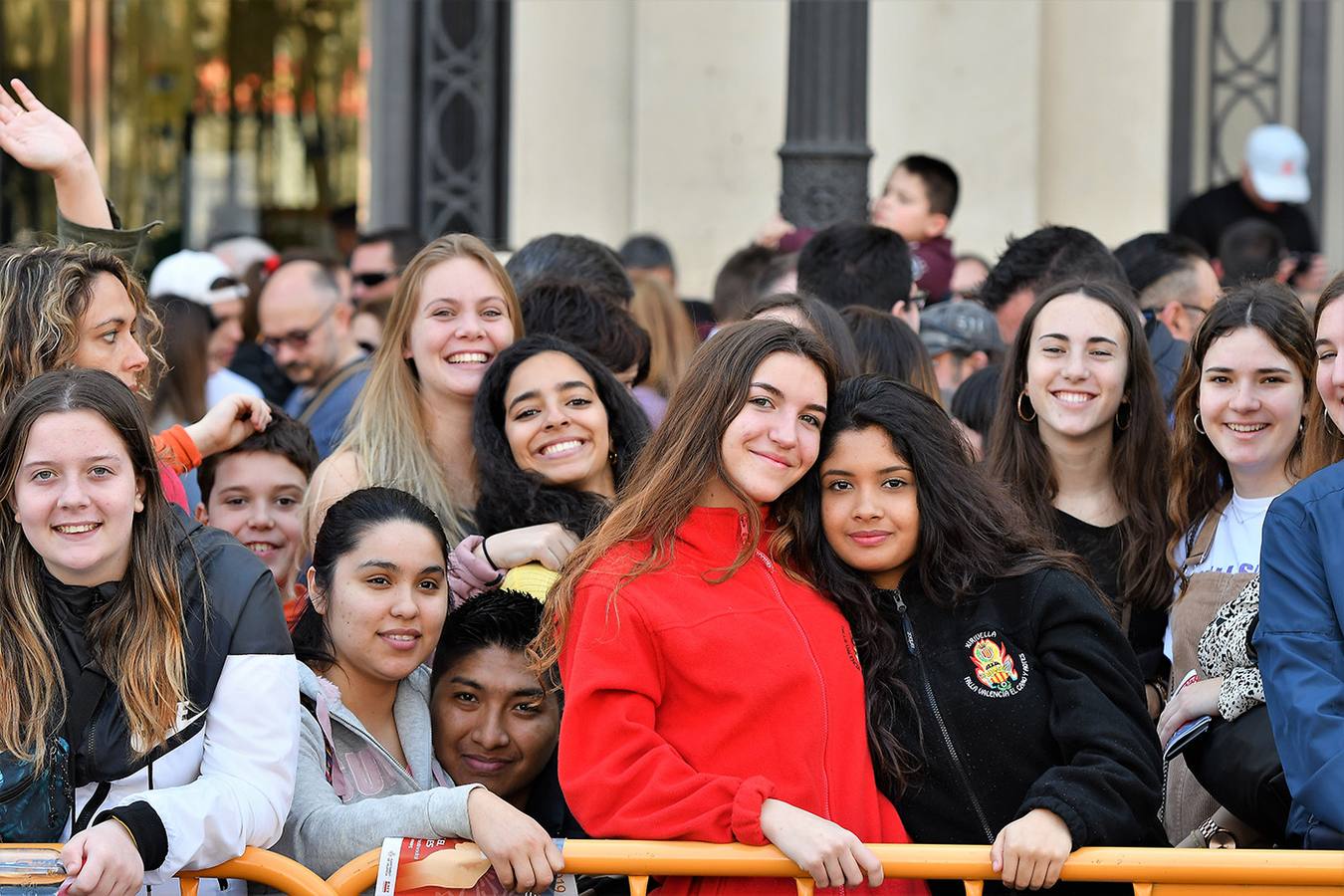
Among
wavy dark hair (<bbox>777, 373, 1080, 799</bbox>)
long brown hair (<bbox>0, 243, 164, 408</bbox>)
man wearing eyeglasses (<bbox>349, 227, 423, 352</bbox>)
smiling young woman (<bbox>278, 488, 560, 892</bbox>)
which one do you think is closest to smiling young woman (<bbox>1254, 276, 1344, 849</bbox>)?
wavy dark hair (<bbox>777, 373, 1080, 799</bbox>)

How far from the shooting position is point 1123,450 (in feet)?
15.5

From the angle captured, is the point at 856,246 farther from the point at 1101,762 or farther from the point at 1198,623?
the point at 1101,762

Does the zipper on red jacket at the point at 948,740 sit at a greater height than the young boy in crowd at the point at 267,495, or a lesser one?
lesser

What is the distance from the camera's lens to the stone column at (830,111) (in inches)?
273

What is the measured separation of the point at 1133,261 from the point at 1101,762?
11.5 ft

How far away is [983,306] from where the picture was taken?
252 inches

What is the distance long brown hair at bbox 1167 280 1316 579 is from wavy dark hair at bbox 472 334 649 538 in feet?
4.35

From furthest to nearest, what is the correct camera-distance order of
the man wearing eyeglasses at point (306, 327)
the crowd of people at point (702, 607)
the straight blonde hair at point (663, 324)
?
the man wearing eyeglasses at point (306, 327)
the straight blonde hair at point (663, 324)
the crowd of people at point (702, 607)

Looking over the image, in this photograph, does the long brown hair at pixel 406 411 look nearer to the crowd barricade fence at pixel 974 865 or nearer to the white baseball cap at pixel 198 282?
the crowd barricade fence at pixel 974 865

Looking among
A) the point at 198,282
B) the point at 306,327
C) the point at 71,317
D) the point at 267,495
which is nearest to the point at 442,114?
the point at 198,282

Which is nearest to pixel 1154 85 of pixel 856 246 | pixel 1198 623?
pixel 856 246

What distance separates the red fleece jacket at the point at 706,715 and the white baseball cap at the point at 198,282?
491 cm

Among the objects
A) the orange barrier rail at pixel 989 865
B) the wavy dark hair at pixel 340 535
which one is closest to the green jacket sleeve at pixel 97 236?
the wavy dark hair at pixel 340 535

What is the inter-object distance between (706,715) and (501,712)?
2.64ft
